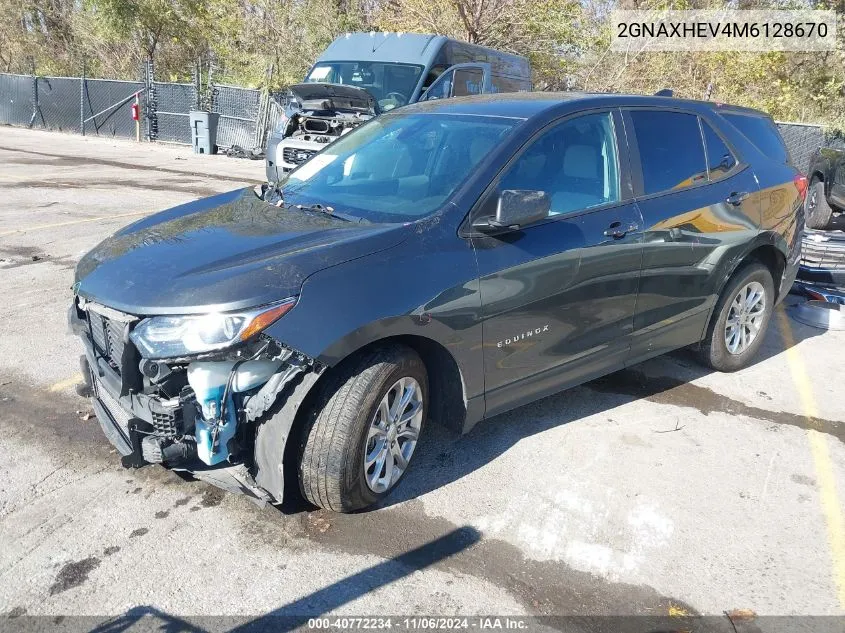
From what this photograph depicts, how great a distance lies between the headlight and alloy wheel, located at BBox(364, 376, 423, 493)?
67 cm

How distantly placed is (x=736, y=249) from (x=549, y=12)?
1995 centimetres

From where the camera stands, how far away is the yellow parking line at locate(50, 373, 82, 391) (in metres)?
4.49

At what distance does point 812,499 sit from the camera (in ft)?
12.1

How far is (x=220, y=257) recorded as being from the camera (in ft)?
10.3

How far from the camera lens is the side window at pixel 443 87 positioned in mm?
11258

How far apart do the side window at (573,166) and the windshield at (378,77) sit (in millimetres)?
7604

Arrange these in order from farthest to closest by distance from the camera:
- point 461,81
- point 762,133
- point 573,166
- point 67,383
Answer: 1. point 461,81
2. point 762,133
3. point 67,383
4. point 573,166

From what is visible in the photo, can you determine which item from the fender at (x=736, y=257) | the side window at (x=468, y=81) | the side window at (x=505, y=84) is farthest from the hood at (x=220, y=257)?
the side window at (x=505, y=84)

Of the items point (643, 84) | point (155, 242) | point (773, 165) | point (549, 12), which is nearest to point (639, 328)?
point (773, 165)

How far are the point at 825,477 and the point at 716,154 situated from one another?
2200 millimetres

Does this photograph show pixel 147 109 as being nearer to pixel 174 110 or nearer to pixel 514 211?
pixel 174 110

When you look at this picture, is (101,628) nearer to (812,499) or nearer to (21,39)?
(812,499)

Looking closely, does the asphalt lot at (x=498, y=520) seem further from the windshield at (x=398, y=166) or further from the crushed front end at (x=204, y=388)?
the windshield at (x=398, y=166)

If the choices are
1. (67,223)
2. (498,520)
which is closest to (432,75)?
(67,223)
